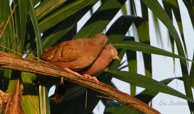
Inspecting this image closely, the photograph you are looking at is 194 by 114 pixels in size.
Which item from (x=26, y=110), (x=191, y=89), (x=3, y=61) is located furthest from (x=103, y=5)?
(x=3, y=61)

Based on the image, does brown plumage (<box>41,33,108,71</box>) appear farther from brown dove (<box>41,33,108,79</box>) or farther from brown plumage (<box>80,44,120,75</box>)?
brown plumage (<box>80,44,120,75</box>)

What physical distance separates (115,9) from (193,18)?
45 centimetres

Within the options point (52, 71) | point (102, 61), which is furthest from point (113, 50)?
point (52, 71)

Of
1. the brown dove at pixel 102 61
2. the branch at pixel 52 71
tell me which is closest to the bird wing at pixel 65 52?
the brown dove at pixel 102 61

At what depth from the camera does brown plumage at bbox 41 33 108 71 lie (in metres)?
1.85

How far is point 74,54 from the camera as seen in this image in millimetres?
1896

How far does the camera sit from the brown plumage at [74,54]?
185 centimetres

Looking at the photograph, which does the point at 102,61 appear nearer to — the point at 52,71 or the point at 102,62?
the point at 102,62

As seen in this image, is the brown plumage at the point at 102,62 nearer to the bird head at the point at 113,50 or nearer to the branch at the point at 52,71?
the bird head at the point at 113,50

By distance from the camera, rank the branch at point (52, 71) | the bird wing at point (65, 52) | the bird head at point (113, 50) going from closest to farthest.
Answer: the branch at point (52, 71)
the bird wing at point (65, 52)
the bird head at point (113, 50)

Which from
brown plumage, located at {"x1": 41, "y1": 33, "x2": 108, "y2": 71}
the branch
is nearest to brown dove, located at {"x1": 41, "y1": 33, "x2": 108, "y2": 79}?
brown plumage, located at {"x1": 41, "y1": 33, "x2": 108, "y2": 71}

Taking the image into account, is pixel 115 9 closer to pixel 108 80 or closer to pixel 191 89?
pixel 108 80

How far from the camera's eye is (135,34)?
95.4 inches

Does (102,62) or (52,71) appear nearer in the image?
(52,71)
